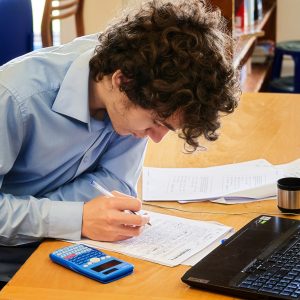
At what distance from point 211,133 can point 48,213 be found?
354mm

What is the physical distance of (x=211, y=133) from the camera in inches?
54.2

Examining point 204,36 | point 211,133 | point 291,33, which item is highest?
point 204,36

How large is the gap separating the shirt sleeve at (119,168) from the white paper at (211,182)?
2.1 inches

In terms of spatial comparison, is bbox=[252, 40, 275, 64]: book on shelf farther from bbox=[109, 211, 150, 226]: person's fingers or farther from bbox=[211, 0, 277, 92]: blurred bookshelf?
bbox=[109, 211, 150, 226]: person's fingers

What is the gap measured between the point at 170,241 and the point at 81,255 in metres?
0.19

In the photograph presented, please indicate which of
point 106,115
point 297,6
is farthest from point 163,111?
point 297,6

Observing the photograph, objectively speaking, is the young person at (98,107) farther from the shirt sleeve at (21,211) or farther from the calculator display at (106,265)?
the calculator display at (106,265)

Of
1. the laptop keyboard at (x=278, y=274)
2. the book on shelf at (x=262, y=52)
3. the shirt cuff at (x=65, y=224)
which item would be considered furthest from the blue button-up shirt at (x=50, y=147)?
the book on shelf at (x=262, y=52)

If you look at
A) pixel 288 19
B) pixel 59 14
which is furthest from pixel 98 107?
pixel 288 19

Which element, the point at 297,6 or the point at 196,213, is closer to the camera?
the point at 196,213

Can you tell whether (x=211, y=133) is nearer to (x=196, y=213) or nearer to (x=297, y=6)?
(x=196, y=213)

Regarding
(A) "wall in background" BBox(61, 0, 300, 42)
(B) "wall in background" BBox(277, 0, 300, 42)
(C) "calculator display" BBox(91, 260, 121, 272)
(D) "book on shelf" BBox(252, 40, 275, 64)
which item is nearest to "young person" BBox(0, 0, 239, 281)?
(C) "calculator display" BBox(91, 260, 121, 272)

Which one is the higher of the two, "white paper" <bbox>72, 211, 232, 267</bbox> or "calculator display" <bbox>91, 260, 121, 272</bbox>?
"calculator display" <bbox>91, 260, 121, 272</bbox>

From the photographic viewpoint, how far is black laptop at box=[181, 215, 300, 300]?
43.4 inches
